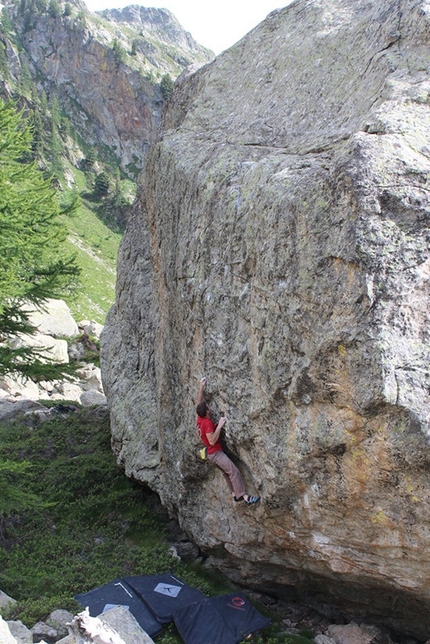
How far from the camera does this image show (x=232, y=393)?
1003cm

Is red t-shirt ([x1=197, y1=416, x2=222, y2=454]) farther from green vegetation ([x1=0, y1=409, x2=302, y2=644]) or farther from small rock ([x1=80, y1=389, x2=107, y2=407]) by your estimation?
small rock ([x1=80, y1=389, x2=107, y2=407])

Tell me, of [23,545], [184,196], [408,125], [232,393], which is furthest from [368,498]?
[23,545]

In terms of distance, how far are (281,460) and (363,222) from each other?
13.0 feet

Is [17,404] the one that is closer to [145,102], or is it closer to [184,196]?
[184,196]

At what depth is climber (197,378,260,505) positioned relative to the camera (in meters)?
10.3

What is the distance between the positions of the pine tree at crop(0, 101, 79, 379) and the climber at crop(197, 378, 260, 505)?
657 cm

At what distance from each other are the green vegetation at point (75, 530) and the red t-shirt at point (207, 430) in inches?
136

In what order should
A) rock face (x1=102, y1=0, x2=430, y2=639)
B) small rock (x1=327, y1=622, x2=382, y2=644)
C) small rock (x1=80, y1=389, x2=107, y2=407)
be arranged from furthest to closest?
small rock (x1=80, y1=389, x2=107, y2=407) → small rock (x1=327, y1=622, x2=382, y2=644) → rock face (x1=102, y1=0, x2=430, y2=639)

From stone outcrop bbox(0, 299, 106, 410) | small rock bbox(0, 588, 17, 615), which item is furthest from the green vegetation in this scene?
stone outcrop bbox(0, 299, 106, 410)

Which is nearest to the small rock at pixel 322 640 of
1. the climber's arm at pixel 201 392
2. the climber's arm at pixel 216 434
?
the climber's arm at pixel 216 434

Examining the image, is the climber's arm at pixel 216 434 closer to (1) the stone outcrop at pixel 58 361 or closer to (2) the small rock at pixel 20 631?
(2) the small rock at pixel 20 631

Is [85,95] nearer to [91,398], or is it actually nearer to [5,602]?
[91,398]

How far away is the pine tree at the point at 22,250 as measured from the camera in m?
14.9

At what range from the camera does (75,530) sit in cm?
1476
